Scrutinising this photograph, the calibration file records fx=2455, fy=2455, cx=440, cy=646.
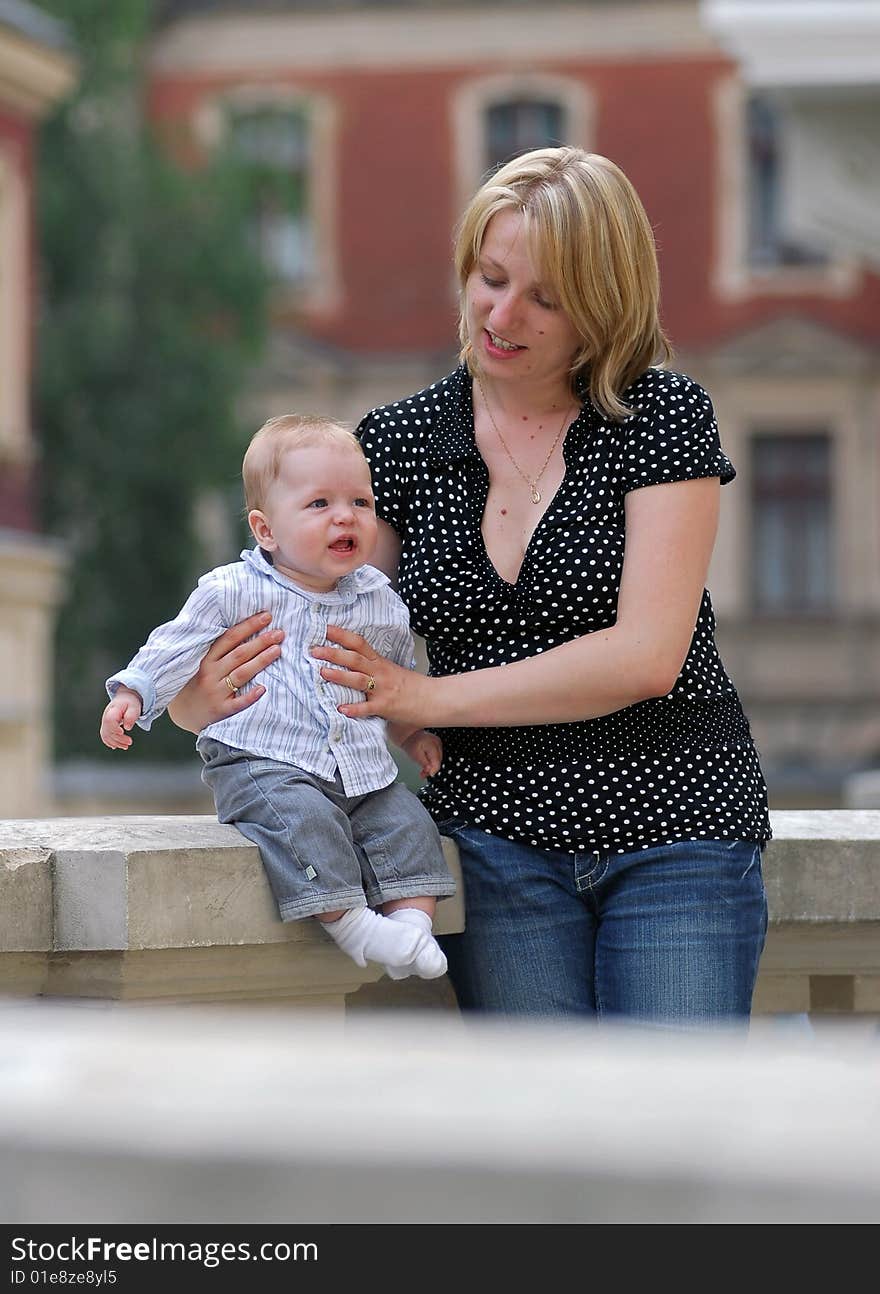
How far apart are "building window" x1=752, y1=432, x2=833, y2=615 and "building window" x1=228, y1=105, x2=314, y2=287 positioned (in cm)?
657

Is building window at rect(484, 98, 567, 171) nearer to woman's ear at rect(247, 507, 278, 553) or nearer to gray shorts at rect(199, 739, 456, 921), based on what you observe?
woman's ear at rect(247, 507, 278, 553)

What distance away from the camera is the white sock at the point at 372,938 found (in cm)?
260

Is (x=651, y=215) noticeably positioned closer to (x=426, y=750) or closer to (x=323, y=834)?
(x=426, y=750)

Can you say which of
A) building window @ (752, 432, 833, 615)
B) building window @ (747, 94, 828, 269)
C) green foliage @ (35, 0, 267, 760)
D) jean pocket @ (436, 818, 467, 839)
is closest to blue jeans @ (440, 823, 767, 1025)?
jean pocket @ (436, 818, 467, 839)

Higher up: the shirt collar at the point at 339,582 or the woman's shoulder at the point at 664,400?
the woman's shoulder at the point at 664,400

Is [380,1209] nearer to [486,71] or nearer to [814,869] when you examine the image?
[814,869]

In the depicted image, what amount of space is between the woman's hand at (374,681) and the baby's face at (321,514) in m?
0.08

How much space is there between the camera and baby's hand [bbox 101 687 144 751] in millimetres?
2729

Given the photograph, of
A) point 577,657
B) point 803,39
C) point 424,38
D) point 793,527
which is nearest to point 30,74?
point 424,38

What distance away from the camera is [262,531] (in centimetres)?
282

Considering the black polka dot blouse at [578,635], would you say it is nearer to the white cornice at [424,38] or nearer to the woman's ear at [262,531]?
the woman's ear at [262,531]

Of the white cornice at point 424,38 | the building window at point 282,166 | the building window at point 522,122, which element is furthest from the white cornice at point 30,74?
the building window at point 522,122

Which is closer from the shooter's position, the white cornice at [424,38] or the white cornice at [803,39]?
the white cornice at [803,39]

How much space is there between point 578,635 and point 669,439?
0.80ft
